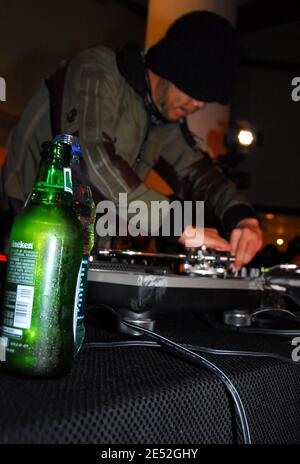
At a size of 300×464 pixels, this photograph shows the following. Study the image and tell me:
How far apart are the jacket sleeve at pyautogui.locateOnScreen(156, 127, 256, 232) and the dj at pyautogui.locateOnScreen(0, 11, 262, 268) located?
0.06 meters

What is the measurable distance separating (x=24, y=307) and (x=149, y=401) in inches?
4.6

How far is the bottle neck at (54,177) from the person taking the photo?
1.27ft

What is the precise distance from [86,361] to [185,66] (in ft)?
3.26

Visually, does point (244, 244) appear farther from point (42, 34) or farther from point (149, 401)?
point (42, 34)

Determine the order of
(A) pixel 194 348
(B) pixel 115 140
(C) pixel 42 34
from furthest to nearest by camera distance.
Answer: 1. (C) pixel 42 34
2. (B) pixel 115 140
3. (A) pixel 194 348

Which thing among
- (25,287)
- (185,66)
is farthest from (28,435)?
(185,66)

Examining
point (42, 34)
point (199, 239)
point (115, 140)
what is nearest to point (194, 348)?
point (199, 239)

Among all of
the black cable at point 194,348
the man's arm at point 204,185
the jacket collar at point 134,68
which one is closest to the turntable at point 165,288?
the black cable at point 194,348

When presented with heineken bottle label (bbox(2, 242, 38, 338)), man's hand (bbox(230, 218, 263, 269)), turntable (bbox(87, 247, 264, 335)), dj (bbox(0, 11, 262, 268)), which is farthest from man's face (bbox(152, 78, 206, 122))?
heineken bottle label (bbox(2, 242, 38, 338))

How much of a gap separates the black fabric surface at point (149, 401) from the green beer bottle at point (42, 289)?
0.02 m

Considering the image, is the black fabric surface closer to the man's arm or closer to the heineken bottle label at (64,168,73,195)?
the heineken bottle label at (64,168,73,195)

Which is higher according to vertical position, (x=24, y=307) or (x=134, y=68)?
(x=134, y=68)

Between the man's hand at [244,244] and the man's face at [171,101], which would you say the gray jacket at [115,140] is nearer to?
the man's face at [171,101]

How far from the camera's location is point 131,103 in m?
1.30
